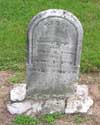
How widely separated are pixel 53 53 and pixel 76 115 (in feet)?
2.95

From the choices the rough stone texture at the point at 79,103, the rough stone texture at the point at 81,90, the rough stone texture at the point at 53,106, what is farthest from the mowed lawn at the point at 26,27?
the rough stone texture at the point at 53,106

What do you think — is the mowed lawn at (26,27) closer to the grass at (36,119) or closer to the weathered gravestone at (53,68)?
the weathered gravestone at (53,68)

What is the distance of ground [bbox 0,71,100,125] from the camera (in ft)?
19.2

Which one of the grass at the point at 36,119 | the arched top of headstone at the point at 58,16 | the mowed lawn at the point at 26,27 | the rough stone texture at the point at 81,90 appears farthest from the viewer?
the mowed lawn at the point at 26,27

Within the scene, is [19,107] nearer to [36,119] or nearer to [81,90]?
[36,119]

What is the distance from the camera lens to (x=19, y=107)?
19.7 ft

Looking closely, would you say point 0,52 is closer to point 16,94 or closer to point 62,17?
point 16,94

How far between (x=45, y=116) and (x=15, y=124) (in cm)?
42

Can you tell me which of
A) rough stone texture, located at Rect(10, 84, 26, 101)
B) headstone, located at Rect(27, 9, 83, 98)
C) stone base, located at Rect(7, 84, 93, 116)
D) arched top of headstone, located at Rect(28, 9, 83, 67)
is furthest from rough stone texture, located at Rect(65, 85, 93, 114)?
arched top of headstone, located at Rect(28, 9, 83, 67)

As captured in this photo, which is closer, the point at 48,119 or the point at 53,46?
the point at 53,46

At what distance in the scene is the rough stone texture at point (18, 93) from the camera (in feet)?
20.1

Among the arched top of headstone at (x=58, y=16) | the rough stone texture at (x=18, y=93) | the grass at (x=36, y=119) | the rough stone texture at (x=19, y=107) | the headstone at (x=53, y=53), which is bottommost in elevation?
the grass at (x=36, y=119)

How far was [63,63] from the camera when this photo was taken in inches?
232

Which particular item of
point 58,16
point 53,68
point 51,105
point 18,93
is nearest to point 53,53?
point 53,68
